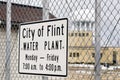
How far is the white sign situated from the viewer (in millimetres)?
3277

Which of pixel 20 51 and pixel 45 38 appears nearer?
pixel 45 38

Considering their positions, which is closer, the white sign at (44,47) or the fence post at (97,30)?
the fence post at (97,30)

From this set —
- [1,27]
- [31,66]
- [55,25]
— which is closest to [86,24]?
[55,25]

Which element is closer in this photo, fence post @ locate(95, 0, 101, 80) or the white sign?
fence post @ locate(95, 0, 101, 80)

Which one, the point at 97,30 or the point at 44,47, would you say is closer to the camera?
the point at 97,30

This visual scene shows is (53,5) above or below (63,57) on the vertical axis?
above

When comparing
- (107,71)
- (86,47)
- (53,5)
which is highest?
(53,5)

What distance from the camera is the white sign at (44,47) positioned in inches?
129

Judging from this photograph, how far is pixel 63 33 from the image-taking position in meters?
3.29

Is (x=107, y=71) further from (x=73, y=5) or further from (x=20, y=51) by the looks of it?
(x=20, y=51)

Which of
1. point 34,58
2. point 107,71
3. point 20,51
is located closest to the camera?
point 107,71

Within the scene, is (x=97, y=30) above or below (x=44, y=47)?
above

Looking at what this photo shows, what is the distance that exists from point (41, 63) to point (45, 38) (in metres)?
0.27

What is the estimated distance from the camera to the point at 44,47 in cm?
350
